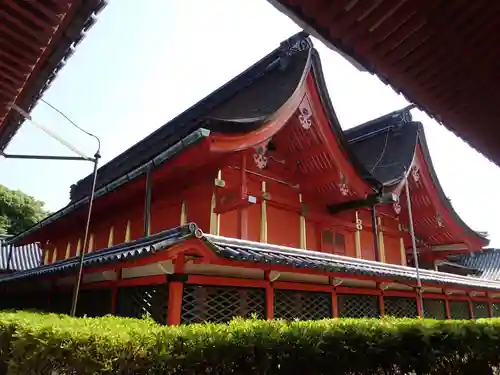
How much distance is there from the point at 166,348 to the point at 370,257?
9728 mm

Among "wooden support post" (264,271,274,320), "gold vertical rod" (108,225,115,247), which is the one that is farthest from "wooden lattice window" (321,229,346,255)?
"gold vertical rod" (108,225,115,247)

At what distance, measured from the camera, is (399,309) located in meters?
→ 10.6

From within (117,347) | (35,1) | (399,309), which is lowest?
(117,347)

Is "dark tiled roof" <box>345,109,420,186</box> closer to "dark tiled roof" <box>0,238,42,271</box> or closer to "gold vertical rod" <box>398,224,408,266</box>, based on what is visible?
"gold vertical rod" <box>398,224,408,266</box>

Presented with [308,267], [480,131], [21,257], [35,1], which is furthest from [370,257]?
[21,257]

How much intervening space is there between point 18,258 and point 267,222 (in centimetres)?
2405

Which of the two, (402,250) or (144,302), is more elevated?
(402,250)

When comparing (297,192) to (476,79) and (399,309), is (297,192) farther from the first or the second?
(476,79)

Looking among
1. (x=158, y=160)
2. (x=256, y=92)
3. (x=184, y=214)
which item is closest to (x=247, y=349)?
(x=158, y=160)

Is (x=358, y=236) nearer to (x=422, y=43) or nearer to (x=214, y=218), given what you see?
(x=214, y=218)

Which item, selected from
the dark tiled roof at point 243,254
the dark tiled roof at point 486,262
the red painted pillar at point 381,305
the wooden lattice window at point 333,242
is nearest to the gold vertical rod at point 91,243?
the dark tiled roof at point 243,254

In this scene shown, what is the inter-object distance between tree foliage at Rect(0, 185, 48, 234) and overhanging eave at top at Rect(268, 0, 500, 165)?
41277 mm

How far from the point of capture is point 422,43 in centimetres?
248

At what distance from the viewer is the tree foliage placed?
123ft
